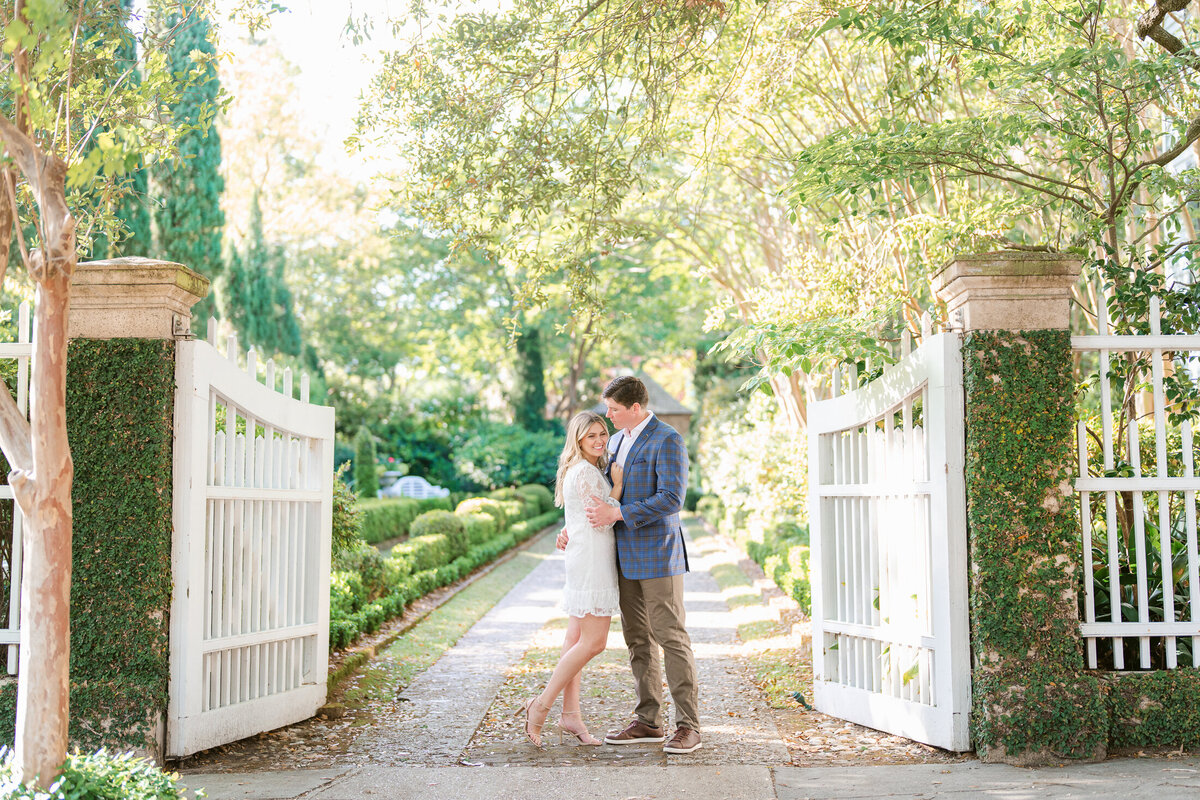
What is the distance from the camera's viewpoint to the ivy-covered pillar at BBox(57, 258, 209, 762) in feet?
14.7

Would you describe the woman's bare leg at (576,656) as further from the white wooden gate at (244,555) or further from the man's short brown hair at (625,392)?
Answer: the white wooden gate at (244,555)

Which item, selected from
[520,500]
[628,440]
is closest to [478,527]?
[520,500]

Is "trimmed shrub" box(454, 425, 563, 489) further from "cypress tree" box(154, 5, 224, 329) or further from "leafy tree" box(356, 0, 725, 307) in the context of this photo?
"leafy tree" box(356, 0, 725, 307)

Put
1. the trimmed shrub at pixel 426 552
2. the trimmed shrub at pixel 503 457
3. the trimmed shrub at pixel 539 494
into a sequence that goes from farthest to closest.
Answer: the trimmed shrub at pixel 503 457
the trimmed shrub at pixel 539 494
the trimmed shrub at pixel 426 552

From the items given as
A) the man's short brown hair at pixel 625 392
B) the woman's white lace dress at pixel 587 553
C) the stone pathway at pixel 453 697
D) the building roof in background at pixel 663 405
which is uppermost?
the building roof in background at pixel 663 405

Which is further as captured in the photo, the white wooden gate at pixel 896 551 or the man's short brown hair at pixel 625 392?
the man's short brown hair at pixel 625 392

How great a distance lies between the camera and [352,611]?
858cm

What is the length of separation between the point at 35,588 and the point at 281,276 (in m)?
20.6

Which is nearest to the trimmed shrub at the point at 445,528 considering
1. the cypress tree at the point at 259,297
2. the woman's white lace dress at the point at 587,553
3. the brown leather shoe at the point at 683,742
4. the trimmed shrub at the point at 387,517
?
the trimmed shrub at the point at 387,517

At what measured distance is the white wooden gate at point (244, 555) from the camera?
4.64 meters

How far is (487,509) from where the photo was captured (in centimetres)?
1894

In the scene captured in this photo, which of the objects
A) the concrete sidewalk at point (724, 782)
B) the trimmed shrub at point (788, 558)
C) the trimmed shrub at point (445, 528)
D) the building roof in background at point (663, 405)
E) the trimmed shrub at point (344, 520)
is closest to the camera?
the concrete sidewalk at point (724, 782)

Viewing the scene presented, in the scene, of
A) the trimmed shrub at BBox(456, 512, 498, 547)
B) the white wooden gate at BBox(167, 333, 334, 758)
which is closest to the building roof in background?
the trimmed shrub at BBox(456, 512, 498, 547)

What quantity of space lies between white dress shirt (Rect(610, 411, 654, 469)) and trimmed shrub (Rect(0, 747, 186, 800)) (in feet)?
8.46
